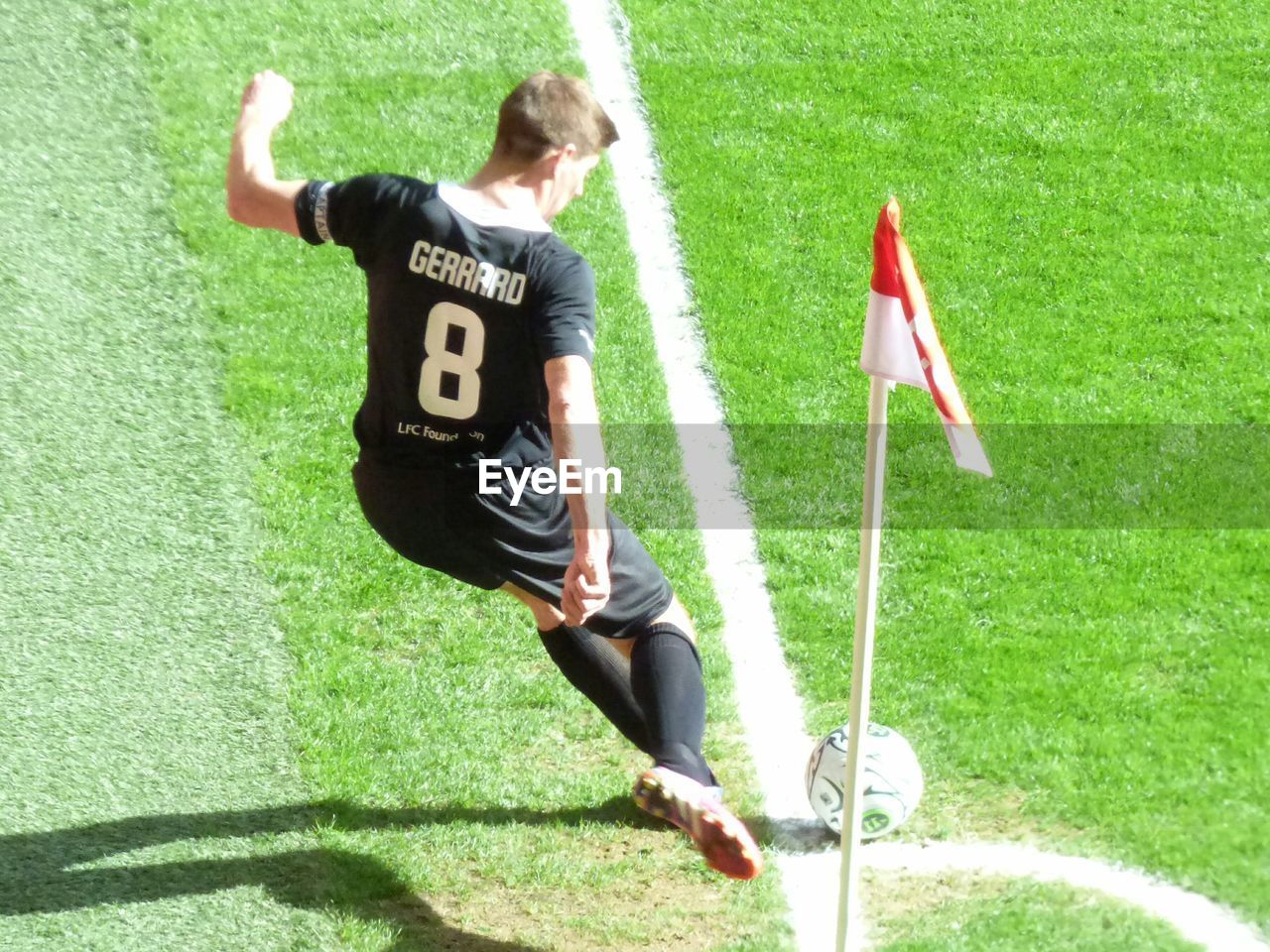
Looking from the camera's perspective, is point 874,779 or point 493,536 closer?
point 493,536

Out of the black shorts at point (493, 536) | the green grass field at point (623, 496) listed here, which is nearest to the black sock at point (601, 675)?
the black shorts at point (493, 536)

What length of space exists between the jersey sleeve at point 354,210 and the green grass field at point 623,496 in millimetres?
1801

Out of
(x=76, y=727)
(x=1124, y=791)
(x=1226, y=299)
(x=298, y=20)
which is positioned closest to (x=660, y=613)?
(x=1124, y=791)

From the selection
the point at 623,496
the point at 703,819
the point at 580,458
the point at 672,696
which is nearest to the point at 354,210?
the point at 580,458

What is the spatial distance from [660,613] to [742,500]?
1620 mm

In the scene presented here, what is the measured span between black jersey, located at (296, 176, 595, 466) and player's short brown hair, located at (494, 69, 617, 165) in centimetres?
18

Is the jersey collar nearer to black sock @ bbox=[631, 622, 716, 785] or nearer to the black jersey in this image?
the black jersey

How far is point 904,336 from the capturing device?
3.82 meters

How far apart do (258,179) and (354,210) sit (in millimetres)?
311

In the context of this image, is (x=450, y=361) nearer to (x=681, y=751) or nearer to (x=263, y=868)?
(x=681, y=751)

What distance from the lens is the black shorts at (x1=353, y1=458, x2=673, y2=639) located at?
4449mm

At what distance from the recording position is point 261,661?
218 inches

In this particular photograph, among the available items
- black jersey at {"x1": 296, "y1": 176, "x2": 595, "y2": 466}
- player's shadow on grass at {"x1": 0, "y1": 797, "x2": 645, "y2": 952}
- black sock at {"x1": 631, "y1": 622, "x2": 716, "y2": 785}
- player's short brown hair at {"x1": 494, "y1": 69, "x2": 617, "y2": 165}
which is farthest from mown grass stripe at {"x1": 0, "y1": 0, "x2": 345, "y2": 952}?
player's short brown hair at {"x1": 494, "y1": 69, "x2": 617, "y2": 165}

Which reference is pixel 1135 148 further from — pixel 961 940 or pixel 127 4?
pixel 127 4
